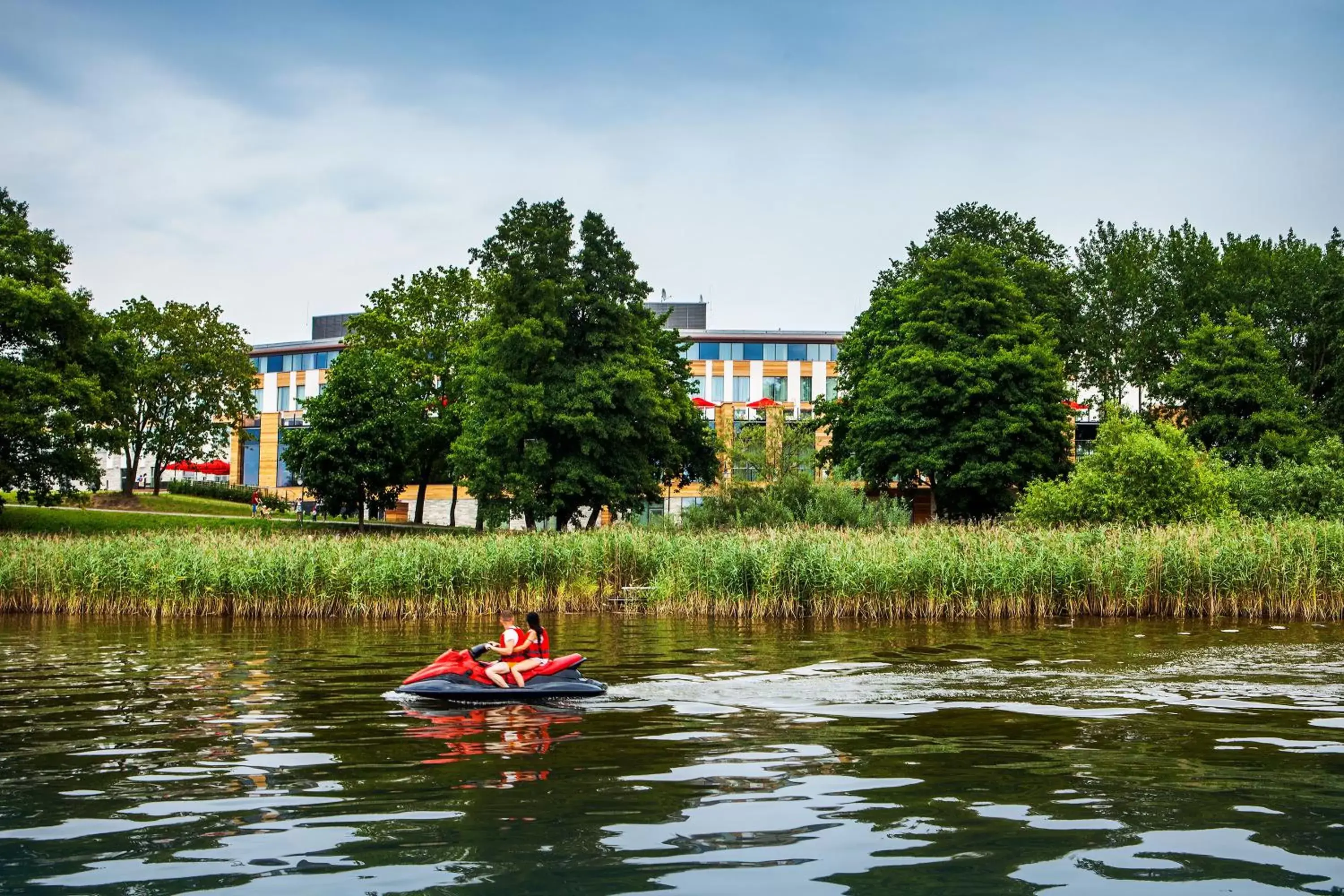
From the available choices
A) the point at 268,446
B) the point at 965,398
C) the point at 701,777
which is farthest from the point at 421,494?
the point at 701,777

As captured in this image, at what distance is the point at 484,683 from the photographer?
14.5 meters

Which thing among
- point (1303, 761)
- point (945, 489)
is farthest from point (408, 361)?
point (1303, 761)

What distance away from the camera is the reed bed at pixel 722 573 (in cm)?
2486

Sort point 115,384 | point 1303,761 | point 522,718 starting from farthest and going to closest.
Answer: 1. point 115,384
2. point 522,718
3. point 1303,761

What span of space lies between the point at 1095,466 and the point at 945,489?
12.9 metres

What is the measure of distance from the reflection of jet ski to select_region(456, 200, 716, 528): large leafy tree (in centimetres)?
3172

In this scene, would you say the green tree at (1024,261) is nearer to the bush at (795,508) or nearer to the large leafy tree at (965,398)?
the large leafy tree at (965,398)

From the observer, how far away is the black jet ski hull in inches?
557

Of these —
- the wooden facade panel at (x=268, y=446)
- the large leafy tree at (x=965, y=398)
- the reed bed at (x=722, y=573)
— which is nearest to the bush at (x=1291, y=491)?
the reed bed at (x=722, y=573)

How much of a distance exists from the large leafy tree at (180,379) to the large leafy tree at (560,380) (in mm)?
19554

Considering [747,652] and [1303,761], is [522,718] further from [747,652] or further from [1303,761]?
[1303,761]

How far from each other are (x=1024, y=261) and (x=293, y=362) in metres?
66.0

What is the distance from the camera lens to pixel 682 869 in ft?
22.4

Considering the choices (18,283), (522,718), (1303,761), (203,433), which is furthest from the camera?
(203,433)
